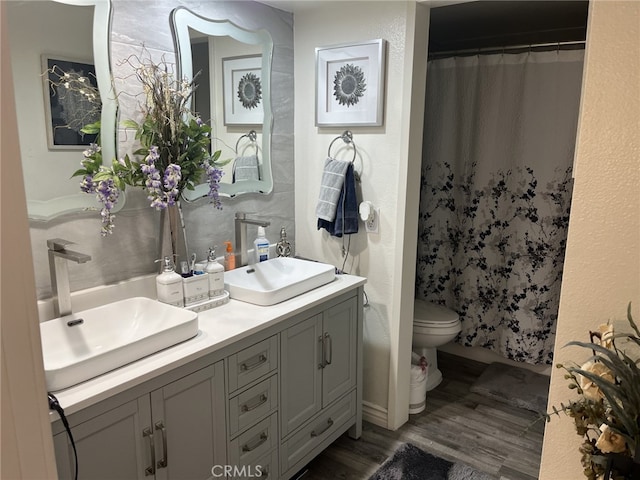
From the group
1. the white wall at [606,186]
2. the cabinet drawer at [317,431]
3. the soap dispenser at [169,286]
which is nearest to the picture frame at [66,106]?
the soap dispenser at [169,286]

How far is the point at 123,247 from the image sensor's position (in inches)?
76.6

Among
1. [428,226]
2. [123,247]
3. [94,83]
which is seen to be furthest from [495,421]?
[94,83]

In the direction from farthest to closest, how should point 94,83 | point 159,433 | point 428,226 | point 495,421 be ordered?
point 428,226
point 495,421
point 94,83
point 159,433

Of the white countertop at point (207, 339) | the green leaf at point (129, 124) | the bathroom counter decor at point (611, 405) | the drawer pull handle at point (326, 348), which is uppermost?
the green leaf at point (129, 124)

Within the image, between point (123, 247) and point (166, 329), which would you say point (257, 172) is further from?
point (166, 329)

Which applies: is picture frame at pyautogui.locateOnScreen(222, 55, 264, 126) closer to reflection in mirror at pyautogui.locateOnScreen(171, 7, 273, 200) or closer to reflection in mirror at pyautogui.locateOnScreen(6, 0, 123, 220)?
reflection in mirror at pyautogui.locateOnScreen(171, 7, 273, 200)

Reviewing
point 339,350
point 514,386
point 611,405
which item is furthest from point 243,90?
point 514,386

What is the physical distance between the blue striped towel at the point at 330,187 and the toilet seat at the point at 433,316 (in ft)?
3.16

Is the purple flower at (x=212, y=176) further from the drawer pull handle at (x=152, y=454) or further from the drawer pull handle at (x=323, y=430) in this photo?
the drawer pull handle at (x=323, y=430)

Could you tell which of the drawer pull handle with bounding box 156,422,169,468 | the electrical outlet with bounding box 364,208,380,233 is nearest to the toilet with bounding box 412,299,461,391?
the electrical outlet with bounding box 364,208,380,233

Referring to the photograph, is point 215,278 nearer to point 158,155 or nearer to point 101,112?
point 158,155

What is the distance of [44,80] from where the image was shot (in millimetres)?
1642

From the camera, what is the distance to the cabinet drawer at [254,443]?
1.84m

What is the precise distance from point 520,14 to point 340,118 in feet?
4.07
